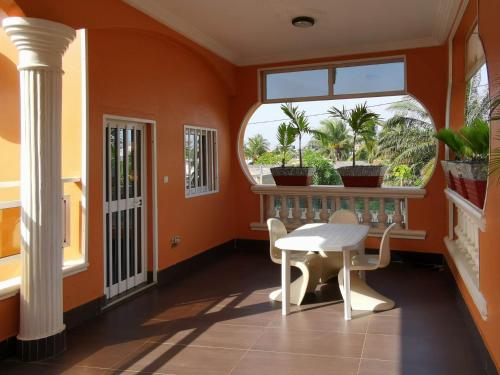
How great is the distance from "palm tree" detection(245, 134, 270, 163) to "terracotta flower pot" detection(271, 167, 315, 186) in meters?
17.1

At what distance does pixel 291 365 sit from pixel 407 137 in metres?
16.3

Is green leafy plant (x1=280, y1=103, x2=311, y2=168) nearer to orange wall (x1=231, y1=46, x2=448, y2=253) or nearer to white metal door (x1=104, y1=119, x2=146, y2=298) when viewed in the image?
orange wall (x1=231, y1=46, x2=448, y2=253)

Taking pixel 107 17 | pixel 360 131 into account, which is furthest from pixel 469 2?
pixel 107 17

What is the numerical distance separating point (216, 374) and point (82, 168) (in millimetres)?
2352

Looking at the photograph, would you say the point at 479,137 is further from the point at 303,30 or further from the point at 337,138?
the point at 337,138

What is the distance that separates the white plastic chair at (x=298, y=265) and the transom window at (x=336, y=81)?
3040 mm

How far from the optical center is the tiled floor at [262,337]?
3355 mm

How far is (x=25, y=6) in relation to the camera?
3.37 metres

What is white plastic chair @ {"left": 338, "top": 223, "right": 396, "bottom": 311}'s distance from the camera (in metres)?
4.49

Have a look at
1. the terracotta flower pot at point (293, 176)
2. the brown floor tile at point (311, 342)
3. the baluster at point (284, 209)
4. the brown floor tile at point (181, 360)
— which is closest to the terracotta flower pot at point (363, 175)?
the terracotta flower pot at point (293, 176)

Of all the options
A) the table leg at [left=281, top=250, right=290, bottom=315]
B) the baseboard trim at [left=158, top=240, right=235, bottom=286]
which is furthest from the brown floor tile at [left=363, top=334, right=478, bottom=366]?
the baseboard trim at [left=158, top=240, right=235, bottom=286]

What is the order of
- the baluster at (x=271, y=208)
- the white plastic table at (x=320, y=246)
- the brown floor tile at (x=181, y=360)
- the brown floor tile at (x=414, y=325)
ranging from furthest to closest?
the baluster at (x=271, y=208) → the white plastic table at (x=320, y=246) → the brown floor tile at (x=414, y=325) → the brown floor tile at (x=181, y=360)

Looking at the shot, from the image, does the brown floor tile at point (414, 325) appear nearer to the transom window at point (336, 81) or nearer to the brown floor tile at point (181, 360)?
the brown floor tile at point (181, 360)

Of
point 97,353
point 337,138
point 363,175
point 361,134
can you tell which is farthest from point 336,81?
point 337,138
